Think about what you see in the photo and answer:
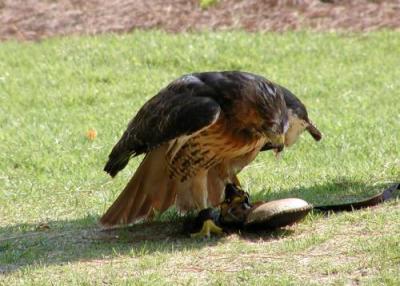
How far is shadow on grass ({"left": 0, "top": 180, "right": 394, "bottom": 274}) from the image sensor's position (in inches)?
305

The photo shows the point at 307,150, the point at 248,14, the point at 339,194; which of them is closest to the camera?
the point at 339,194

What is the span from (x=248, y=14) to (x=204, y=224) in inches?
412

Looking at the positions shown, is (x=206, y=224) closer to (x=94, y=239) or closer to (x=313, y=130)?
(x=94, y=239)

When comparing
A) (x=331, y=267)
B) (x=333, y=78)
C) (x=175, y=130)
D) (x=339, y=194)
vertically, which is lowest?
(x=333, y=78)

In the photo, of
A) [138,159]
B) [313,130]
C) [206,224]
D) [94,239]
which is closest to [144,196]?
[94,239]

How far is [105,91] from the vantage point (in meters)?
14.7

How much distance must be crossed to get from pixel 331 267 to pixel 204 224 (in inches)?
61.4

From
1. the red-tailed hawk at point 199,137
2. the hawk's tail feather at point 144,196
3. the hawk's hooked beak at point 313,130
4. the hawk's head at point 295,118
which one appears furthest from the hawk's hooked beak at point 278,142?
the hawk's tail feather at point 144,196

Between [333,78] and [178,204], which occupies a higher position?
[178,204]

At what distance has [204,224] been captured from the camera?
8.16 m

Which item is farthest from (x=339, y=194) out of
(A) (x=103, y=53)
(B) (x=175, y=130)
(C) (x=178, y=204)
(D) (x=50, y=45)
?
(D) (x=50, y=45)

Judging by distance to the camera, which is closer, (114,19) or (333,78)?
(333,78)

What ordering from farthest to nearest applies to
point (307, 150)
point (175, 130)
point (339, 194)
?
point (307, 150)
point (339, 194)
point (175, 130)

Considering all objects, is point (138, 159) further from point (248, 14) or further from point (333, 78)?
point (248, 14)
